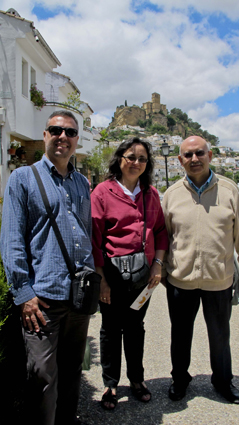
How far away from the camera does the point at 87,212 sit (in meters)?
2.34

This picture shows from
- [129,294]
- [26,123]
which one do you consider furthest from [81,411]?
[26,123]

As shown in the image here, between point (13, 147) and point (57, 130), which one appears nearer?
point (57, 130)

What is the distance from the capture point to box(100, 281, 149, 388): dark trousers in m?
2.75

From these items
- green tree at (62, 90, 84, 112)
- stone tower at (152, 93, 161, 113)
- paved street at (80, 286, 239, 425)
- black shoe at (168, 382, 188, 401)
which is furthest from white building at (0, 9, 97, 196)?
stone tower at (152, 93, 161, 113)

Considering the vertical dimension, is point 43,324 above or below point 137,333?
above

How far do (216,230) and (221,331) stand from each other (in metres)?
0.88

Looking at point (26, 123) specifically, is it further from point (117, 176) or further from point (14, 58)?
point (117, 176)

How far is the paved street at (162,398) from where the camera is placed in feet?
8.48

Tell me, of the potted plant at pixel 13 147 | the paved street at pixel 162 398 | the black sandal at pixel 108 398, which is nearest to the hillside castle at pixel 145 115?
the potted plant at pixel 13 147

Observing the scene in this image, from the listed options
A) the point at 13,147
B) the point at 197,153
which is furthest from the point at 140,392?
the point at 13,147

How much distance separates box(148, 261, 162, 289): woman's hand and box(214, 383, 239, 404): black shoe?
1.11m

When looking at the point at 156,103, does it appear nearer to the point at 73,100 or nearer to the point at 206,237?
the point at 73,100

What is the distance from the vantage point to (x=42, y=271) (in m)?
1.96

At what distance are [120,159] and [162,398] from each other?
2.11m
